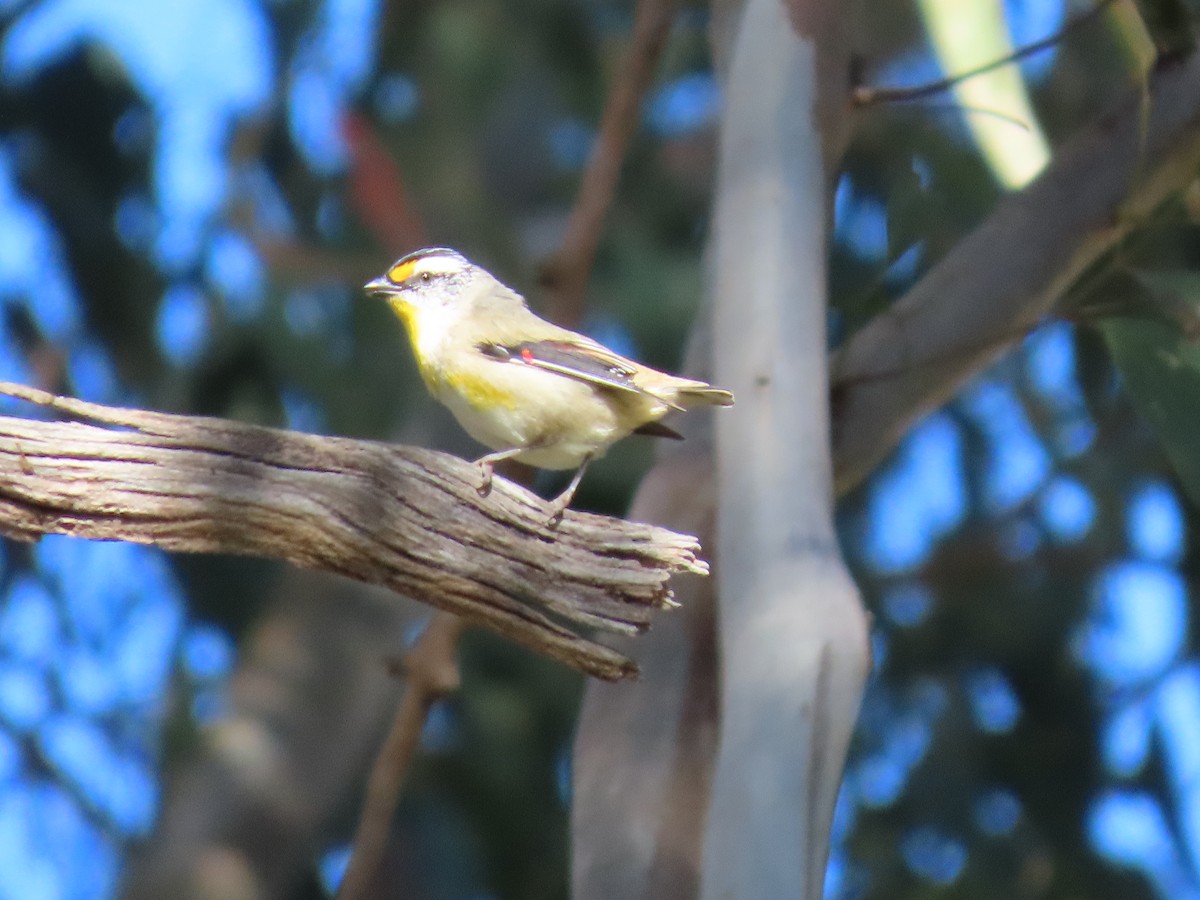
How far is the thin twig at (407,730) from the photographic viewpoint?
117 inches

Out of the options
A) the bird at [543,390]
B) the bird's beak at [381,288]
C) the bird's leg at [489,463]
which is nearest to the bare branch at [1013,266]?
the bird at [543,390]

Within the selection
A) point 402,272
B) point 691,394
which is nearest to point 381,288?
point 402,272

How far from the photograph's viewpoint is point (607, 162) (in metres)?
3.46

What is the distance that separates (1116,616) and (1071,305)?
10.9 feet

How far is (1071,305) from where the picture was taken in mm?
2748

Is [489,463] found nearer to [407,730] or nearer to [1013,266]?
[407,730]

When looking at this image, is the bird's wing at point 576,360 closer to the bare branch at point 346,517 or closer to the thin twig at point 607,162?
the bare branch at point 346,517

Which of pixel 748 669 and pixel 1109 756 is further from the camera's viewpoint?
pixel 1109 756

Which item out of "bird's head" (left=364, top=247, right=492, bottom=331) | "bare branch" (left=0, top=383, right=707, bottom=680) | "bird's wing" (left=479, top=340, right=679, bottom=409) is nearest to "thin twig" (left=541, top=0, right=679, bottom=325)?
"bird's head" (left=364, top=247, right=492, bottom=331)

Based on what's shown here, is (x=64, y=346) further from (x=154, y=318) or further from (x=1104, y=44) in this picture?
(x=1104, y=44)

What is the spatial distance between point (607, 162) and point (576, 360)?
3.59ft

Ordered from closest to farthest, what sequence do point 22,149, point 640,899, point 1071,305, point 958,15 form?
point 640,899, point 1071,305, point 958,15, point 22,149

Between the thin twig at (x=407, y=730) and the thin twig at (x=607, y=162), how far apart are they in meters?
0.82

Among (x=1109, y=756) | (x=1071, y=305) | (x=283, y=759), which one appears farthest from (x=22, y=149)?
(x=1109, y=756)
